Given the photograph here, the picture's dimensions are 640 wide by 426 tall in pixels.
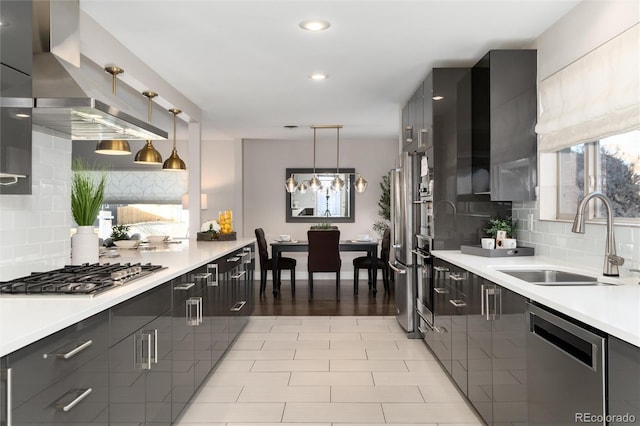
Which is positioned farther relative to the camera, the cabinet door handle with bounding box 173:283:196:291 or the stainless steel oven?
the stainless steel oven

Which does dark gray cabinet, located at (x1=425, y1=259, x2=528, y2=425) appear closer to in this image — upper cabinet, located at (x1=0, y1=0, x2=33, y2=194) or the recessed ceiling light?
the recessed ceiling light

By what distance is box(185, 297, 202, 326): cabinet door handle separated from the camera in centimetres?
294

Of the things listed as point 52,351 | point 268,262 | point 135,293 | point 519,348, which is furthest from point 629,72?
point 268,262

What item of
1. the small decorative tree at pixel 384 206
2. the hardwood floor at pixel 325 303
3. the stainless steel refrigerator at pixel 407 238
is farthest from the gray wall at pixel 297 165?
the stainless steel refrigerator at pixel 407 238

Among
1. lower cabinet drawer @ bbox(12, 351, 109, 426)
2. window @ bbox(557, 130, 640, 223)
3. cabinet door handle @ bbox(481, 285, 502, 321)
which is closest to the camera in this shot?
lower cabinet drawer @ bbox(12, 351, 109, 426)

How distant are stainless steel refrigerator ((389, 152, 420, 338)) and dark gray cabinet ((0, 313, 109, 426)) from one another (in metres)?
3.37

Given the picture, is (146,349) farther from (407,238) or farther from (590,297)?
(407,238)

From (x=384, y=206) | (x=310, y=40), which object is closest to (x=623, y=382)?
(x=310, y=40)

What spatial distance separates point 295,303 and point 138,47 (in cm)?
384

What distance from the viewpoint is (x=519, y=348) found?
215 centimetres

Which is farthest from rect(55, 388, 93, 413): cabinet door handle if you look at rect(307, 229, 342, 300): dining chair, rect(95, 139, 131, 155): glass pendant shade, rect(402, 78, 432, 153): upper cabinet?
rect(307, 229, 342, 300): dining chair

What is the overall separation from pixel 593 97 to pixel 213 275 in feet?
8.54

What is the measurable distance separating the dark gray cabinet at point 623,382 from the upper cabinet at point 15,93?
2156mm

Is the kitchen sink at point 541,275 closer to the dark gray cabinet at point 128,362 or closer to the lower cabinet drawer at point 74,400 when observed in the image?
the dark gray cabinet at point 128,362
